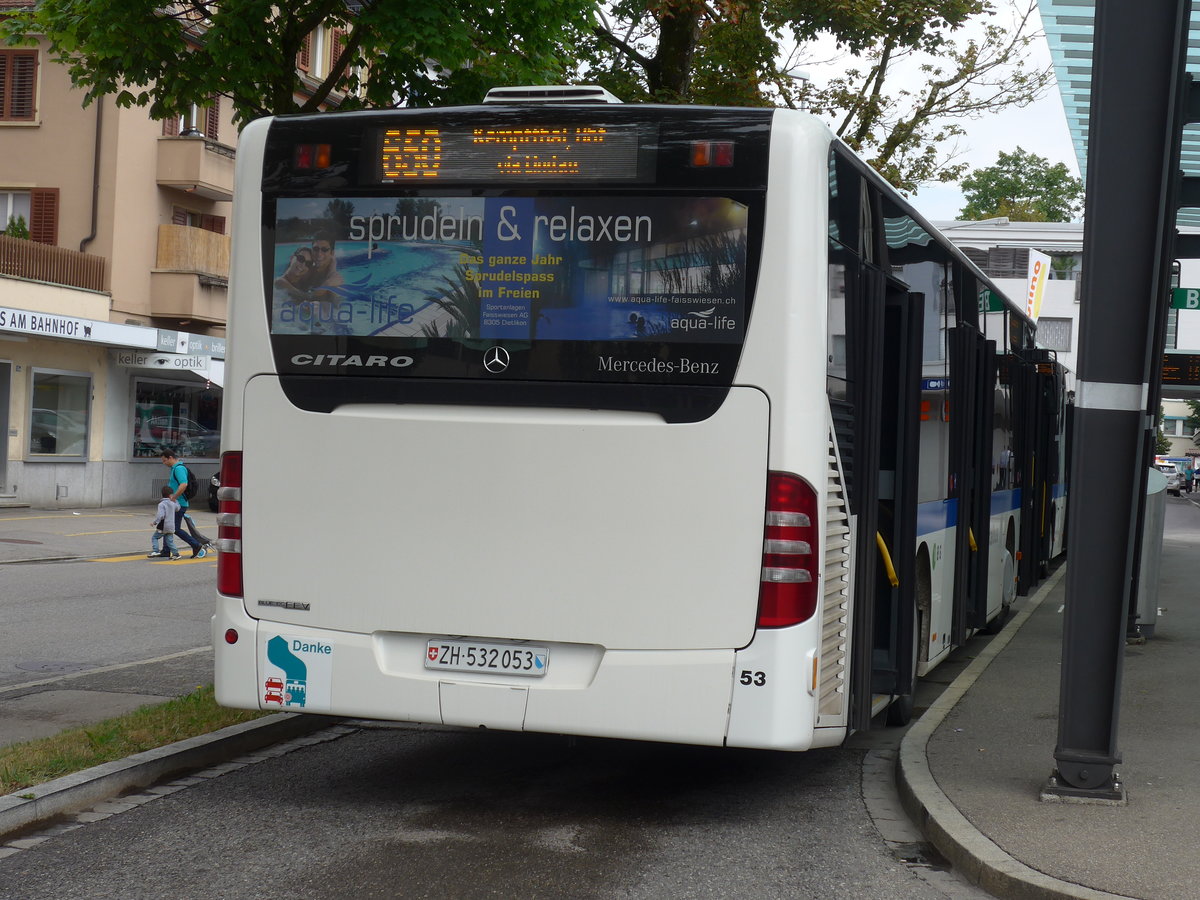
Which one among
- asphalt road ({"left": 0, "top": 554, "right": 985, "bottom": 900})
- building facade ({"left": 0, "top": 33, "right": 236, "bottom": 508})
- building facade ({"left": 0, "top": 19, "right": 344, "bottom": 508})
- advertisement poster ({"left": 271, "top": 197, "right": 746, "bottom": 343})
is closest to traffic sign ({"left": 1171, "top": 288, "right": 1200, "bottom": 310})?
asphalt road ({"left": 0, "top": 554, "right": 985, "bottom": 900})

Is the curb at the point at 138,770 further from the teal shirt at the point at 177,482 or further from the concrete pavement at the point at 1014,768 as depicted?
the teal shirt at the point at 177,482

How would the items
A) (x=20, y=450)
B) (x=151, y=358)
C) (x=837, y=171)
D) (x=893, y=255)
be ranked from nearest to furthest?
(x=837, y=171) < (x=893, y=255) < (x=20, y=450) < (x=151, y=358)

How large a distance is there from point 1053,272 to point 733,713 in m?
66.2

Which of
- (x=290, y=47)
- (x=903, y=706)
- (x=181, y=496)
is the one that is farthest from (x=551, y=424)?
(x=181, y=496)

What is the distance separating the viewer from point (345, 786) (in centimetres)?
738

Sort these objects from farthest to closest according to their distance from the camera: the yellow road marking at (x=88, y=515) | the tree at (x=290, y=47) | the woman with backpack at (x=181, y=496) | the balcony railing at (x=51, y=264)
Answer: the balcony railing at (x=51, y=264) → the yellow road marking at (x=88, y=515) → the woman with backpack at (x=181, y=496) → the tree at (x=290, y=47)

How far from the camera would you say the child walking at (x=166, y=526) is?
22.0 meters

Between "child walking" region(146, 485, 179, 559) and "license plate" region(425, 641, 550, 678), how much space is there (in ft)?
52.8

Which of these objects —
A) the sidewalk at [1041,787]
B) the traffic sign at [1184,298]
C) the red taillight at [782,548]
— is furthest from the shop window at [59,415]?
the red taillight at [782,548]

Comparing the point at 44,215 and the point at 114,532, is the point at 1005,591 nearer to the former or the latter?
the point at 114,532

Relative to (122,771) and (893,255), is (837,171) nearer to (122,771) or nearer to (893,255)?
(893,255)

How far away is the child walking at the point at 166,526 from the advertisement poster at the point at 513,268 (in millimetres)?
15844

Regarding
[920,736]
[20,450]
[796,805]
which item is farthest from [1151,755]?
[20,450]

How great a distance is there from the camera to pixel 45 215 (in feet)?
112
